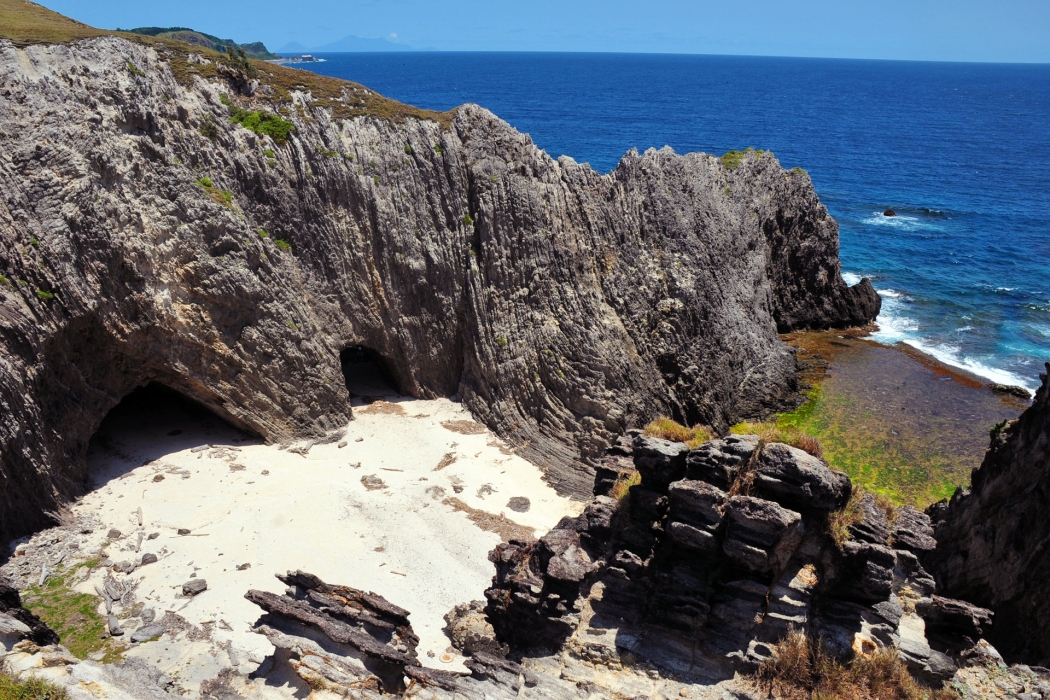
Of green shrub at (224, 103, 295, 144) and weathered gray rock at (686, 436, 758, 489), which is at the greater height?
green shrub at (224, 103, 295, 144)

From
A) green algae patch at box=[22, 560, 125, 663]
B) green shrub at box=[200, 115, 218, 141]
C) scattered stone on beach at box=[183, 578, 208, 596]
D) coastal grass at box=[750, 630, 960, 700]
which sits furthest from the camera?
green shrub at box=[200, 115, 218, 141]

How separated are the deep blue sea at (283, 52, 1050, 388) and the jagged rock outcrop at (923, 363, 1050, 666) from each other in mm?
24671

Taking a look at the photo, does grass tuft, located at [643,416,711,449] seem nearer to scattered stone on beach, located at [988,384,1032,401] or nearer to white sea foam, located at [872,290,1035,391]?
scattered stone on beach, located at [988,384,1032,401]

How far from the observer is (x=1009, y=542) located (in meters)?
18.1

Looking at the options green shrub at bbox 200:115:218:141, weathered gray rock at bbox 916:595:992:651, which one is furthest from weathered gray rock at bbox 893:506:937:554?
green shrub at bbox 200:115:218:141

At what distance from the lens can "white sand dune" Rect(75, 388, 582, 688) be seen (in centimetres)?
1939

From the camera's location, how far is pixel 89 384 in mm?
24125

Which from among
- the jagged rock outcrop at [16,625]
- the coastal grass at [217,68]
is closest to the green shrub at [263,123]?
the coastal grass at [217,68]

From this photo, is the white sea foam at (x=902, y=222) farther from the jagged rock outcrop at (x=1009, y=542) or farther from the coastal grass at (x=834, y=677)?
the coastal grass at (x=834, y=677)

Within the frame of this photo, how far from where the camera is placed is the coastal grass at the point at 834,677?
13.2 meters

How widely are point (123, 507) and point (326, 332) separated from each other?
10398 mm

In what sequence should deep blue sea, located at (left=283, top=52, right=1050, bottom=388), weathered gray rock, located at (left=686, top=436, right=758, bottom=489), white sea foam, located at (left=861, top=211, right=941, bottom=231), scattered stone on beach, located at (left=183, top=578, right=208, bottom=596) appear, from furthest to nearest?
white sea foam, located at (left=861, top=211, right=941, bottom=231), deep blue sea, located at (left=283, top=52, right=1050, bottom=388), scattered stone on beach, located at (left=183, top=578, right=208, bottom=596), weathered gray rock, located at (left=686, top=436, right=758, bottom=489)

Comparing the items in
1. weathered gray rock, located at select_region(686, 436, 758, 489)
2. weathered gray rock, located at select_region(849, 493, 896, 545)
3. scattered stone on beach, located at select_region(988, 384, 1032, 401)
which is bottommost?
scattered stone on beach, located at select_region(988, 384, 1032, 401)

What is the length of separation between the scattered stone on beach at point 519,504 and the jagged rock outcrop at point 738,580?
890 centimetres
